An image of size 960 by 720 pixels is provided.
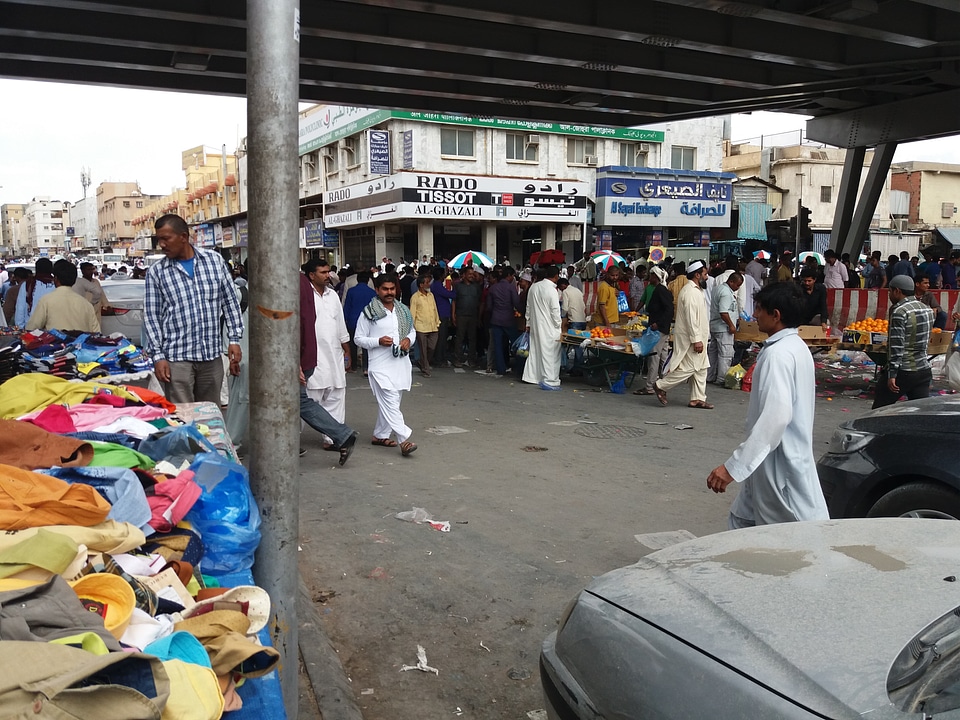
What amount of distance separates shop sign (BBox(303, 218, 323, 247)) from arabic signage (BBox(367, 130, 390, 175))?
34.7ft

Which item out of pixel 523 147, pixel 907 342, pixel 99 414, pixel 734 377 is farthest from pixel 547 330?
pixel 523 147

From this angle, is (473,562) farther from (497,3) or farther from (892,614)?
(497,3)

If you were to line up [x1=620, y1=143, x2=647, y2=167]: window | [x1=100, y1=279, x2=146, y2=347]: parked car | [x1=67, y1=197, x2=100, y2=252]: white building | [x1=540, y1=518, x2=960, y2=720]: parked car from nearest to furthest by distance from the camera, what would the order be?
[x1=540, y1=518, x2=960, y2=720]: parked car → [x1=100, y1=279, x2=146, y2=347]: parked car → [x1=620, y1=143, x2=647, y2=167]: window → [x1=67, y1=197, x2=100, y2=252]: white building

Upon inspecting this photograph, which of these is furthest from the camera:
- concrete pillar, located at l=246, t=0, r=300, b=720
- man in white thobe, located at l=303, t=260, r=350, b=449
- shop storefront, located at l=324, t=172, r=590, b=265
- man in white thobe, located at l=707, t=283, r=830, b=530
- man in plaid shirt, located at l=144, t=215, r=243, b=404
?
shop storefront, located at l=324, t=172, r=590, b=265

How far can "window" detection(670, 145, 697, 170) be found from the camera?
42438 millimetres

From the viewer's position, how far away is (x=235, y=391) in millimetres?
7934

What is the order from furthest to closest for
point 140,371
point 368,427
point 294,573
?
point 368,427
point 140,371
point 294,573

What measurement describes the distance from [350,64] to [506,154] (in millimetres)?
24465

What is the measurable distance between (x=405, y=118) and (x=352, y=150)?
5.37 meters

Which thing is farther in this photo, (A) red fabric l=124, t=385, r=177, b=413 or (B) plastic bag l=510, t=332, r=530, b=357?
(B) plastic bag l=510, t=332, r=530, b=357

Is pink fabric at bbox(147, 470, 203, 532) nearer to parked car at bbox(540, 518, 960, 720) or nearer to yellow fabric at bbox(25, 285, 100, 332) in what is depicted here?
parked car at bbox(540, 518, 960, 720)

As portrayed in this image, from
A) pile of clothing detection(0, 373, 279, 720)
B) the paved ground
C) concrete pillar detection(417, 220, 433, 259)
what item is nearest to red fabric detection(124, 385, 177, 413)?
pile of clothing detection(0, 373, 279, 720)

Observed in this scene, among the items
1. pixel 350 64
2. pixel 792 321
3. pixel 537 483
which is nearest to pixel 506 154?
pixel 350 64

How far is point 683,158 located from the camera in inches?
1686
